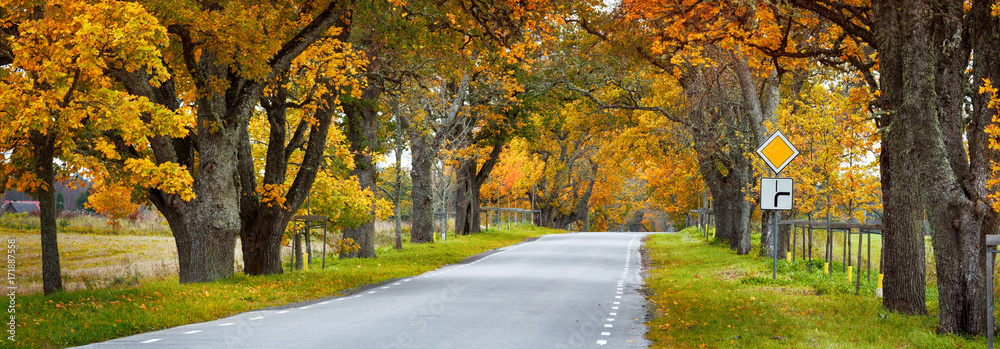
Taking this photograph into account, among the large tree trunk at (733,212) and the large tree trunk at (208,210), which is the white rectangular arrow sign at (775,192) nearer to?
the large tree trunk at (733,212)

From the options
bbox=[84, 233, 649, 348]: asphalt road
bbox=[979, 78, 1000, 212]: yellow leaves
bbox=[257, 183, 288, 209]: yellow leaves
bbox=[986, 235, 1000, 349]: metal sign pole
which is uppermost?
bbox=[979, 78, 1000, 212]: yellow leaves

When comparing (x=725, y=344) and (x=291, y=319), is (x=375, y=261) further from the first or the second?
(x=725, y=344)

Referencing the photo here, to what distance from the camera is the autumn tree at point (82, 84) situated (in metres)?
10.9

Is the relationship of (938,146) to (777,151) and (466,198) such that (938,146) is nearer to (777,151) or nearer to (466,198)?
(777,151)

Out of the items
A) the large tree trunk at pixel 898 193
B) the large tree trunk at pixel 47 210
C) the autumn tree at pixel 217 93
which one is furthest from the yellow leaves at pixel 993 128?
the large tree trunk at pixel 47 210

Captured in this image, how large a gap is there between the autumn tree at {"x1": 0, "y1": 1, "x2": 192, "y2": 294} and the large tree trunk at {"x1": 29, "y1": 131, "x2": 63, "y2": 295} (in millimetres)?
500

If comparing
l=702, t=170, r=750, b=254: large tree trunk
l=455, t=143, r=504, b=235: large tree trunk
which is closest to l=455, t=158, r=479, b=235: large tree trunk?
l=455, t=143, r=504, b=235: large tree trunk

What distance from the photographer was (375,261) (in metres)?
24.9

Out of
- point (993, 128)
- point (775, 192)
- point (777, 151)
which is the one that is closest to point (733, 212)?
point (775, 192)

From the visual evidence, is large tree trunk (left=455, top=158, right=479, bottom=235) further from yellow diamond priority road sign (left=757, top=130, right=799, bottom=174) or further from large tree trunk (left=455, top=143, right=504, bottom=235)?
yellow diamond priority road sign (left=757, top=130, right=799, bottom=174)

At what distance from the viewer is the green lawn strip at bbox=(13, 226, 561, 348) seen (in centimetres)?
961

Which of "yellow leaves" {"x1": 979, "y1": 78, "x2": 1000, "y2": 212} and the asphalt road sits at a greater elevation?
"yellow leaves" {"x1": 979, "y1": 78, "x2": 1000, "y2": 212}

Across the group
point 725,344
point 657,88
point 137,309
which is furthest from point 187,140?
point 657,88

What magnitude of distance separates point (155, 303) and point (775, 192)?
11884 millimetres
